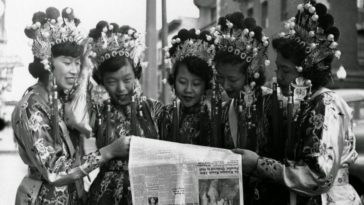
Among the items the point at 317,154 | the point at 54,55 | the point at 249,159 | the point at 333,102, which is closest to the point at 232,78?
the point at 249,159

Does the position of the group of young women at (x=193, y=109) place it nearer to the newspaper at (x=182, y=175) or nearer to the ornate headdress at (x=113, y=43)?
the ornate headdress at (x=113, y=43)

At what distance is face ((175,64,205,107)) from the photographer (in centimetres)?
357

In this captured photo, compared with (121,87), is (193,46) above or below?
above

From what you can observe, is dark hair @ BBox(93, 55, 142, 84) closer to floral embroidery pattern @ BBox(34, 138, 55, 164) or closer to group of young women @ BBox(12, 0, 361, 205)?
group of young women @ BBox(12, 0, 361, 205)

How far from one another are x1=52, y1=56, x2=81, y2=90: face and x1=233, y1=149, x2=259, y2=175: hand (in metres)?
1.15

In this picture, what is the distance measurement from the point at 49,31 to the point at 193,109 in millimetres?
1077

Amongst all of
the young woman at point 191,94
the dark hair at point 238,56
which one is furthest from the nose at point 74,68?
the dark hair at point 238,56

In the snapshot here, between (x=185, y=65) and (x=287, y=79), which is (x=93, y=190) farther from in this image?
(x=287, y=79)

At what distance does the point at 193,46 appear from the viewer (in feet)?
12.1

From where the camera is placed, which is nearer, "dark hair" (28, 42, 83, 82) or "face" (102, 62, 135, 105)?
"dark hair" (28, 42, 83, 82)

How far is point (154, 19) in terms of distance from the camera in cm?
990

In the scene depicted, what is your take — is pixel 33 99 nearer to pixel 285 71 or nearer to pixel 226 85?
pixel 226 85

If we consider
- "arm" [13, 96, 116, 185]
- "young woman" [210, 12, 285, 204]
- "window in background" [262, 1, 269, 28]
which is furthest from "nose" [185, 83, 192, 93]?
"window in background" [262, 1, 269, 28]

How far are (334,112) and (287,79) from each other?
0.38m
